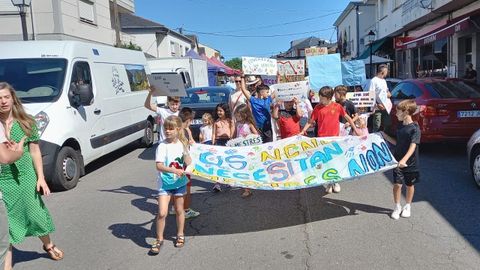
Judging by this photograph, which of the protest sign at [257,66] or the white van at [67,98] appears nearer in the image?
the white van at [67,98]

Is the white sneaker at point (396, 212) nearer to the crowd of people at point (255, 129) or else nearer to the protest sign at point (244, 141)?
the crowd of people at point (255, 129)

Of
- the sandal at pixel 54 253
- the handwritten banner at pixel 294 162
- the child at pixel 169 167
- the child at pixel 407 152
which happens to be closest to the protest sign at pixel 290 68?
the handwritten banner at pixel 294 162

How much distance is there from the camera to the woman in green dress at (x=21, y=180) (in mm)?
3842

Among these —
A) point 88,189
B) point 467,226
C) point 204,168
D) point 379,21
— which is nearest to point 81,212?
point 88,189

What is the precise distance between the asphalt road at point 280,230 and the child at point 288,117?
92cm

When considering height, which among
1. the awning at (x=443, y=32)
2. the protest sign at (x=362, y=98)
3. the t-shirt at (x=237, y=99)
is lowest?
the protest sign at (x=362, y=98)

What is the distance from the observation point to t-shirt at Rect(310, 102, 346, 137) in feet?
20.3

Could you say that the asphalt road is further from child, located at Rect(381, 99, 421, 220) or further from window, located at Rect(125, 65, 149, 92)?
window, located at Rect(125, 65, 149, 92)

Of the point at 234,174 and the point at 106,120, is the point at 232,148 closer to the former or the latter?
the point at 234,174

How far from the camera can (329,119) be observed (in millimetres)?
6180

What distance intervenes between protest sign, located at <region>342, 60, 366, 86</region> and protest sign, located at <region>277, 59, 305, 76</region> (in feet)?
8.31

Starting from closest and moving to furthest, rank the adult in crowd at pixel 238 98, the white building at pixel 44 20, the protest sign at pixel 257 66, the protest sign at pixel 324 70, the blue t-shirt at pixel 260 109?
the blue t-shirt at pixel 260 109 < the adult in crowd at pixel 238 98 < the protest sign at pixel 324 70 < the protest sign at pixel 257 66 < the white building at pixel 44 20

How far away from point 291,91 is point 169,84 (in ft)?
6.24

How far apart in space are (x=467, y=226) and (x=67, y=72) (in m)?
6.65
